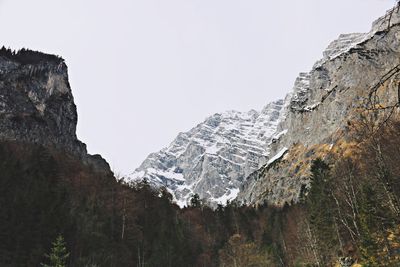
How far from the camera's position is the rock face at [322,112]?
13250 cm

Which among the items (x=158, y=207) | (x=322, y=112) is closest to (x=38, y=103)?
(x=158, y=207)

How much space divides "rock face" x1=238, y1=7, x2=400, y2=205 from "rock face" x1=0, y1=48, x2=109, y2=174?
71438 mm

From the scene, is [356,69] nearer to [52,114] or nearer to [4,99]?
[52,114]

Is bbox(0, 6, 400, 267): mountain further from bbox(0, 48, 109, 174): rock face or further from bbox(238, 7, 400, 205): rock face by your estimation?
bbox(238, 7, 400, 205): rock face

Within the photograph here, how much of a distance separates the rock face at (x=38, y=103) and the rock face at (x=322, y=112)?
71.4 m

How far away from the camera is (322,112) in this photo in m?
149

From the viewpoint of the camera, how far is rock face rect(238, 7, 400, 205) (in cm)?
13250

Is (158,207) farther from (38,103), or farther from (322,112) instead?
(322,112)

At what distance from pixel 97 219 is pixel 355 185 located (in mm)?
30072

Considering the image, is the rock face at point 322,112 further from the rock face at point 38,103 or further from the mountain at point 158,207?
the rock face at point 38,103

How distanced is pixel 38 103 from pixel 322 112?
4366 inches

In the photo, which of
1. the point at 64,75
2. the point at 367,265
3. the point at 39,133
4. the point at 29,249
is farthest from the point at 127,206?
the point at 64,75

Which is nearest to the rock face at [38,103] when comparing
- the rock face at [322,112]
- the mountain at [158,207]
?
the mountain at [158,207]

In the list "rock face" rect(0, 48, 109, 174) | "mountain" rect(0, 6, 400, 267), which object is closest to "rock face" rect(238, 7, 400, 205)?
"mountain" rect(0, 6, 400, 267)
